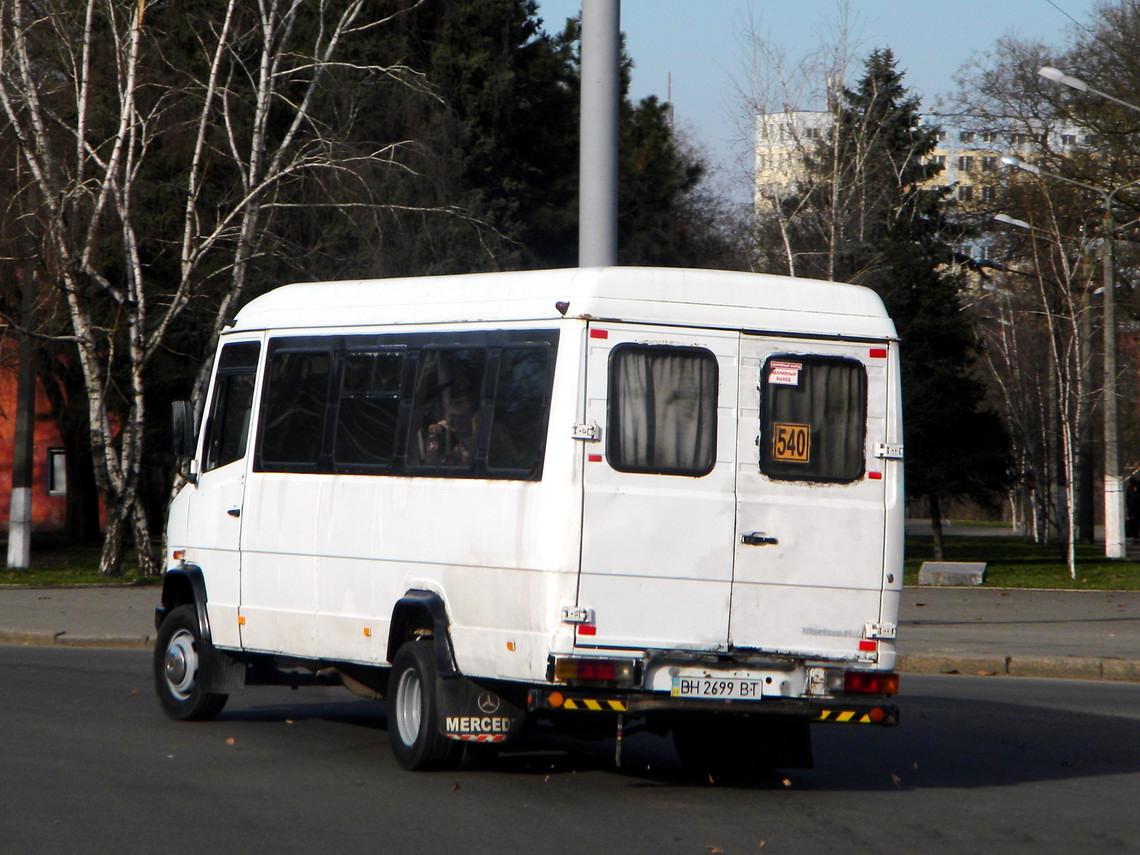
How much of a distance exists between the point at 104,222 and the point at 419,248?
4932 millimetres

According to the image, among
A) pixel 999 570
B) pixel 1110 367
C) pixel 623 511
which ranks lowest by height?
pixel 999 570

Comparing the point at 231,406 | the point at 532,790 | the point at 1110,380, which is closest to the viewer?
the point at 532,790

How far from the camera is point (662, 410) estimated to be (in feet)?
26.6

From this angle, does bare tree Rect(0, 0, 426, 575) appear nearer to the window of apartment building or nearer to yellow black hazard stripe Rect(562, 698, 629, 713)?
yellow black hazard stripe Rect(562, 698, 629, 713)

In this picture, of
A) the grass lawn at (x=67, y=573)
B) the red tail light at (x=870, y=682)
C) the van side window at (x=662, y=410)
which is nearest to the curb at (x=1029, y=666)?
the red tail light at (x=870, y=682)

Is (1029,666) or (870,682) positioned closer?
(870,682)

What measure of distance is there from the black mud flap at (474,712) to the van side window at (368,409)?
1386mm

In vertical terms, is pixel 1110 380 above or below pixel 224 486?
above

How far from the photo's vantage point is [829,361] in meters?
8.43

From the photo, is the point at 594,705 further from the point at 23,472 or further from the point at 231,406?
the point at 23,472

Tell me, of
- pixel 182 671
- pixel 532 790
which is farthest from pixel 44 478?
pixel 532 790

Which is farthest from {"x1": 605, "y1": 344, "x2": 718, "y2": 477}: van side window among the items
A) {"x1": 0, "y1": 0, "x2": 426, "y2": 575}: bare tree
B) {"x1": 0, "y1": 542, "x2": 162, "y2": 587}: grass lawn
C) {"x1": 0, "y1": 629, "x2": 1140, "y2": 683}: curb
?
{"x1": 0, "y1": 542, "x2": 162, "y2": 587}: grass lawn

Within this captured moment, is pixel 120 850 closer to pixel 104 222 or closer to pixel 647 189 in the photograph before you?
pixel 104 222

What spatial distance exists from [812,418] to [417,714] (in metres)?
2.58
